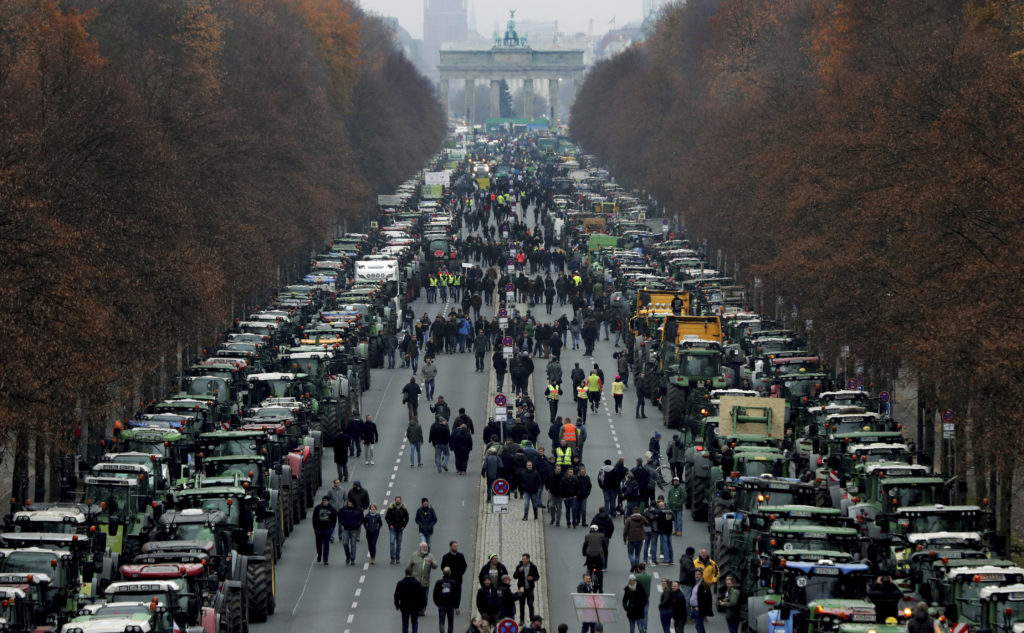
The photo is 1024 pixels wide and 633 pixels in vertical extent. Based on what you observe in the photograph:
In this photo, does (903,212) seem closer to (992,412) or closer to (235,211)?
Result: (992,412)

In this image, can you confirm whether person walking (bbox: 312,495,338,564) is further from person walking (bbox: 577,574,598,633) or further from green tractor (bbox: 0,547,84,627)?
green tractor (bbox: 0,547,84,627)

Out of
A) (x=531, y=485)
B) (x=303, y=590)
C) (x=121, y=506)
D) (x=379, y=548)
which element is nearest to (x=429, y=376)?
(x=531, y=485)

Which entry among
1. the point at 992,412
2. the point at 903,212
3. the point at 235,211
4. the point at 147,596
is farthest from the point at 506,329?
the point at 147,596

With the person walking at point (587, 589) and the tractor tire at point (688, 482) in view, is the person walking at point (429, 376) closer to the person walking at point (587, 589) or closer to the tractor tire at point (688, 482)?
the tractor tire at point (688, 482)

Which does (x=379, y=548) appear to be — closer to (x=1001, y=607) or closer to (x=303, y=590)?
(x=303, y=590)

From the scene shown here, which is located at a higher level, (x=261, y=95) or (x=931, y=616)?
(x=261, y=95)

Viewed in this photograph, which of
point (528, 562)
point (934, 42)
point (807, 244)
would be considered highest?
point (934, 42)
